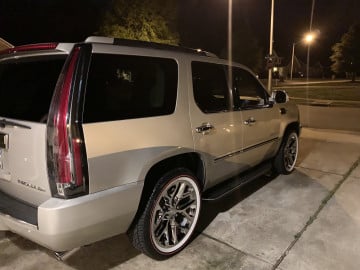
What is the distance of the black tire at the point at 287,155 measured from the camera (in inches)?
213

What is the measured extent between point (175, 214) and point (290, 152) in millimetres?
3109

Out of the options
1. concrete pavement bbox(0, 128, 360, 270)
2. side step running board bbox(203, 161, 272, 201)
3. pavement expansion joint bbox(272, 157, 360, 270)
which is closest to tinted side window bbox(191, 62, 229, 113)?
side step running board bbox(203, 161, 272, 201)

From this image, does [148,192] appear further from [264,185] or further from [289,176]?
[289,176]

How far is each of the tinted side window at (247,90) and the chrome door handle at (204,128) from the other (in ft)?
2.31

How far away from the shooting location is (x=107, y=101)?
2600 mm

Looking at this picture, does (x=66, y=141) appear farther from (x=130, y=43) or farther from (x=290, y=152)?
(x=290, y=152)

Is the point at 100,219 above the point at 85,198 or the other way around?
the other way around

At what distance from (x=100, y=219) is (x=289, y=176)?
385cm

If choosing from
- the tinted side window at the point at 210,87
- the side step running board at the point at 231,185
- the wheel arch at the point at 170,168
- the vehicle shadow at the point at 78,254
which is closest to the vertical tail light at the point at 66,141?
the wheel arch at the point at 170,168

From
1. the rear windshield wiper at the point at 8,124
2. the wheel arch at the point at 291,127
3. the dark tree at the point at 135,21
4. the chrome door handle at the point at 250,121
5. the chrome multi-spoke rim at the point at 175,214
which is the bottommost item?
the chrome multi-spoke rim at the point at 175,214

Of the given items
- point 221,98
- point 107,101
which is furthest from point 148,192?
point 221,98

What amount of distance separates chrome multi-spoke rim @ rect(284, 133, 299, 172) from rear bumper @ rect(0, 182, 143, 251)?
3.45 meters

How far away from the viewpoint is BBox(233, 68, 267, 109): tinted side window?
4207mm

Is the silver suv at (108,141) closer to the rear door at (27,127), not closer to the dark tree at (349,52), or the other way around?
the rear door at (27,127)
